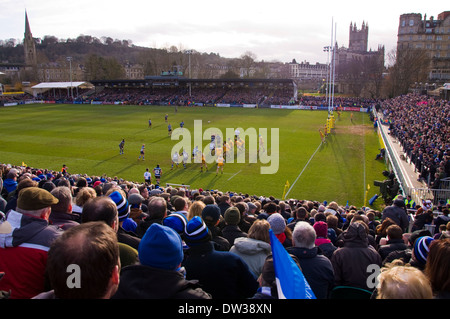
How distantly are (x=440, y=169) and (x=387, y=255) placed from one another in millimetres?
13118

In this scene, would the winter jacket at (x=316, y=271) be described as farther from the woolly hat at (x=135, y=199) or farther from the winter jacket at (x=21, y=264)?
the woolly hat at (x=135, y=199)

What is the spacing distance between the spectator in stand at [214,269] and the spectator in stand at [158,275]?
2.74 feet

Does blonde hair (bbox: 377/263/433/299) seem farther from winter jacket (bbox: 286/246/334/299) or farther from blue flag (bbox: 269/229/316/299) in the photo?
winter jacket (bbox: 286/246/334/299)

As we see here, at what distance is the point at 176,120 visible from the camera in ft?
151

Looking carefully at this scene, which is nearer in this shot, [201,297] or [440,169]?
[201,297]

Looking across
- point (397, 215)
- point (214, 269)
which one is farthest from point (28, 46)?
point (214, 269)

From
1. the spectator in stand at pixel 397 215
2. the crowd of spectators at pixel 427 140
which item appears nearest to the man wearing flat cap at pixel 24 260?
the spectator in stand at pixel 397 215

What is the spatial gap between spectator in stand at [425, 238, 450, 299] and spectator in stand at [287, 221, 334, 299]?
1.27 metres

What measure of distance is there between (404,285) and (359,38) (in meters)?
209

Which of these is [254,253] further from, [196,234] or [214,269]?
[196,234]

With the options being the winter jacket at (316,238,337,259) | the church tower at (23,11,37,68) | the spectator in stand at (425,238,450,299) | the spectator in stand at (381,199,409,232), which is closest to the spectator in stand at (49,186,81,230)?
the winter jacket at (316,238,337,259)

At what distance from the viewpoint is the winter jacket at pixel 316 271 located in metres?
4.02

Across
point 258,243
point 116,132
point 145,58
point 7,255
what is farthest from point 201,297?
point 145,58
